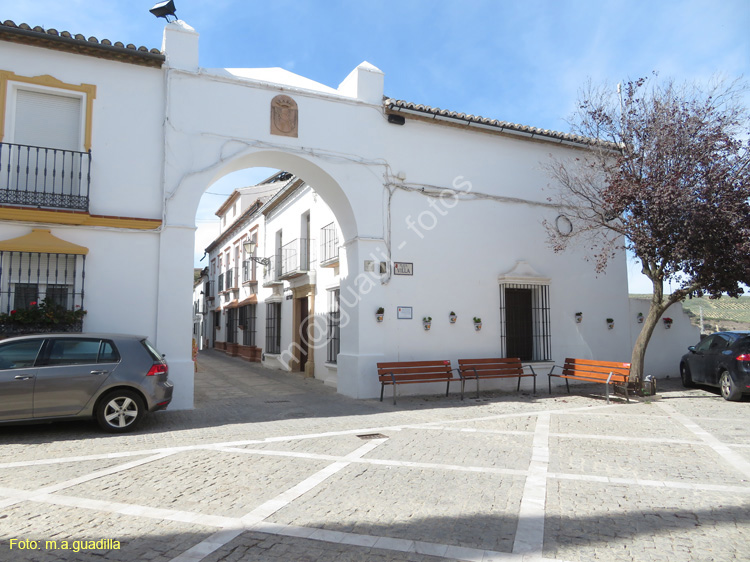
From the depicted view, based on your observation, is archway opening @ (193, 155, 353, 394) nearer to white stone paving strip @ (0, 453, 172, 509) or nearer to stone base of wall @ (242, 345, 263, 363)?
stone base of wall @ (242, 345, 263, 363)

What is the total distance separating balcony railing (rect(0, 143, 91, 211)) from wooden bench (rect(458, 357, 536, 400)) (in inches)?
293

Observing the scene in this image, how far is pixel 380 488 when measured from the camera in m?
4.62

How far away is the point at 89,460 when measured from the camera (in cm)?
554

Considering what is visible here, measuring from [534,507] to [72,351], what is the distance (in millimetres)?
5861

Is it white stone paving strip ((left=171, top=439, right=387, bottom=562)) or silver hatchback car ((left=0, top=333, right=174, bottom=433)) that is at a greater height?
silver hatchback car ((left=0, top=333, right=174, bottom=433))

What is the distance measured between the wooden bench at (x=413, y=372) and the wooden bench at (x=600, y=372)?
2586mm

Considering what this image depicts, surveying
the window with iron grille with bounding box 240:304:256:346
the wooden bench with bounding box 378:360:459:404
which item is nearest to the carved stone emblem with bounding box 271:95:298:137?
the wooden bench with bounding box 378:360:459:404

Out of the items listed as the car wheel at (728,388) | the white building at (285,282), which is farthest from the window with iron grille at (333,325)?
the car wheel at (728,388)

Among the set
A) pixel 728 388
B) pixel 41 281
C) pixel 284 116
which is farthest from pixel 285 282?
pixel 728 388

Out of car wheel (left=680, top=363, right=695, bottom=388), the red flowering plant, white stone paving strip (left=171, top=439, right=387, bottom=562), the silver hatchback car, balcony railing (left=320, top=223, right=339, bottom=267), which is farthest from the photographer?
balcony railing (left=320, top=223, right=339, bottom=267)

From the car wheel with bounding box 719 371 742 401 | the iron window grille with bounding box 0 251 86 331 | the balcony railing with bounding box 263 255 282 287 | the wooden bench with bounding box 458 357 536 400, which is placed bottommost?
the car wheel with bounding box 719 371 742 401

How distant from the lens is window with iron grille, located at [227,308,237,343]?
24.2 m

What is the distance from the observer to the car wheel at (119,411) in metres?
6.79

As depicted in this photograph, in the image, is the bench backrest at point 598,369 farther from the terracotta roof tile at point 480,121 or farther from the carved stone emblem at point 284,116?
the carved stone emblem at point 284,116
